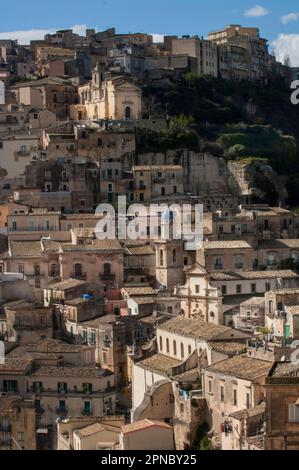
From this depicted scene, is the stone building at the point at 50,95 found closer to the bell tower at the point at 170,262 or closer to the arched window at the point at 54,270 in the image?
the arched window at the point at 54,270

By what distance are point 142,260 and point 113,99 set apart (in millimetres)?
17419

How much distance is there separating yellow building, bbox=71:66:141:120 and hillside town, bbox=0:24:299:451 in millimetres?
108

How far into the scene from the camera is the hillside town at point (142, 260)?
3675 centimetres

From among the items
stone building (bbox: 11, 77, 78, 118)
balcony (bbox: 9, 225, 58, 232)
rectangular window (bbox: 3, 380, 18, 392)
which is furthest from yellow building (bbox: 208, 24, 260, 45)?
rectangular window (bbox: 3, 380, 18, 392)

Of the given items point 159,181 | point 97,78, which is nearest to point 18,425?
point 159,181

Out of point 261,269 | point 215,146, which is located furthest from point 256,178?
point 261,269

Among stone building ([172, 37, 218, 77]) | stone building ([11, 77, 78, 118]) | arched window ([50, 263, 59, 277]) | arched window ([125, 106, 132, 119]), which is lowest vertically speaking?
arched window ([50, 263, 59, 277])

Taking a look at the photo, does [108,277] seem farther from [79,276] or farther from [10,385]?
[10,385]

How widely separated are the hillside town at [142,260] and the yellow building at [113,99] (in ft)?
0.36

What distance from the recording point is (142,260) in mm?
52719

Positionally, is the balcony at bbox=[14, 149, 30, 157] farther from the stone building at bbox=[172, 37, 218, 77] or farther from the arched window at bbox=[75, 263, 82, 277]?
the stone building at bbox=[172, 37, 218, 77]

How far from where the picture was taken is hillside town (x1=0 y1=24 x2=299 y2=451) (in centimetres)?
3675

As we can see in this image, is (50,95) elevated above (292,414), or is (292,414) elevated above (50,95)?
(50,95)

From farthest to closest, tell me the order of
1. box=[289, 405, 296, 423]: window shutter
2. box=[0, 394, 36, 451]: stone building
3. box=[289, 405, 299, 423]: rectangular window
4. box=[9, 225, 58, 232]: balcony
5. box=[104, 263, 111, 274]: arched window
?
box=[9, 225, 58, 232]: balcony
box=[104, 263, 111, 274]: arched window
box=[0, 394, 36, 451]: stone building
box=[289, 405, 296, 423]: window shutter
box=[289, 405, 299, 423]: rectangular window
